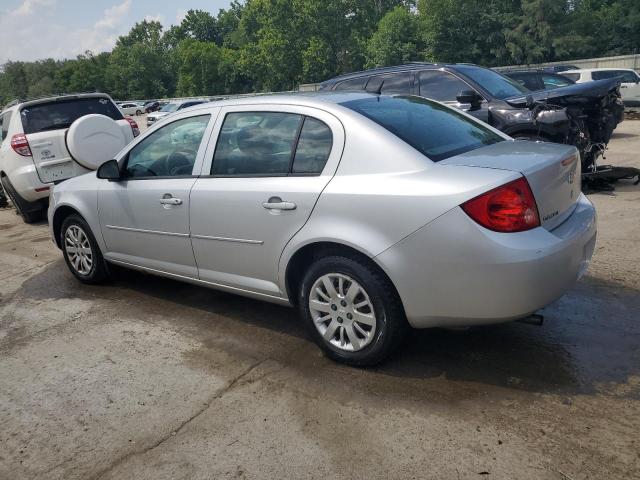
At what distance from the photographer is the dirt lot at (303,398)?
8.81ft

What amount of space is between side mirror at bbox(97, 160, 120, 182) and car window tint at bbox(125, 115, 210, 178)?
3.2 inches

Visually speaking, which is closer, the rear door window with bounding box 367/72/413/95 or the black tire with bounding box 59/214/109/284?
the black tire with bounding box 59/214/109/284

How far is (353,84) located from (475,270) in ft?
21.6

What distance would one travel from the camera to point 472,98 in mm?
7586

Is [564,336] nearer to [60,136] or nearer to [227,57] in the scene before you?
[60,136]

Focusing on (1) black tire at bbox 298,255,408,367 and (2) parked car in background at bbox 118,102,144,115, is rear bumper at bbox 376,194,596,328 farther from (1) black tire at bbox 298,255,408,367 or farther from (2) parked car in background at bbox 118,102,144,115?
(2) parked car in background at bbox 118,102,144,115

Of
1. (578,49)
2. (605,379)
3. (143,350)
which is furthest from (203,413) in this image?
(578,49)

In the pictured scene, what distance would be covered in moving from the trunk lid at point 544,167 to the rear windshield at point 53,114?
22.7 ft

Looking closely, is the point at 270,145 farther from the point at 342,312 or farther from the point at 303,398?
the point at 303,398

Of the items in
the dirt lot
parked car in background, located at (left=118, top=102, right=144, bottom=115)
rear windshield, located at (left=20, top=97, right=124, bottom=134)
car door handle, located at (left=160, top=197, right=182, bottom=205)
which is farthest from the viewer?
parked car in background, located at (left=118, top=102, right=144, bottom=115)

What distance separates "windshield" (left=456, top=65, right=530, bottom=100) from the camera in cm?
808

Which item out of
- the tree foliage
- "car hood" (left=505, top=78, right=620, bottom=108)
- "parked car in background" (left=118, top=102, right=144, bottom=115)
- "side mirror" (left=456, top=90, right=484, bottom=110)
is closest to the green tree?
the tree foliage

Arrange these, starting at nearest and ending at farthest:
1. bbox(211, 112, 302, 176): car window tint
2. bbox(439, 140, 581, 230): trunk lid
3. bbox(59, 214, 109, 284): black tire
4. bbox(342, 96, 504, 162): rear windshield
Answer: bbox(439, 140, 581, 230): trunk lid → bbox(342, 96, 504, 162): rear windshield → bbox(211, 112, 302, 176): car window tint → bbox(59, 214, 109, 284): black tire

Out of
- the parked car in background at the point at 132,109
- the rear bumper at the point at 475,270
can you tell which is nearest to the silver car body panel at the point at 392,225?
the rear bumper at the point at 475,270
